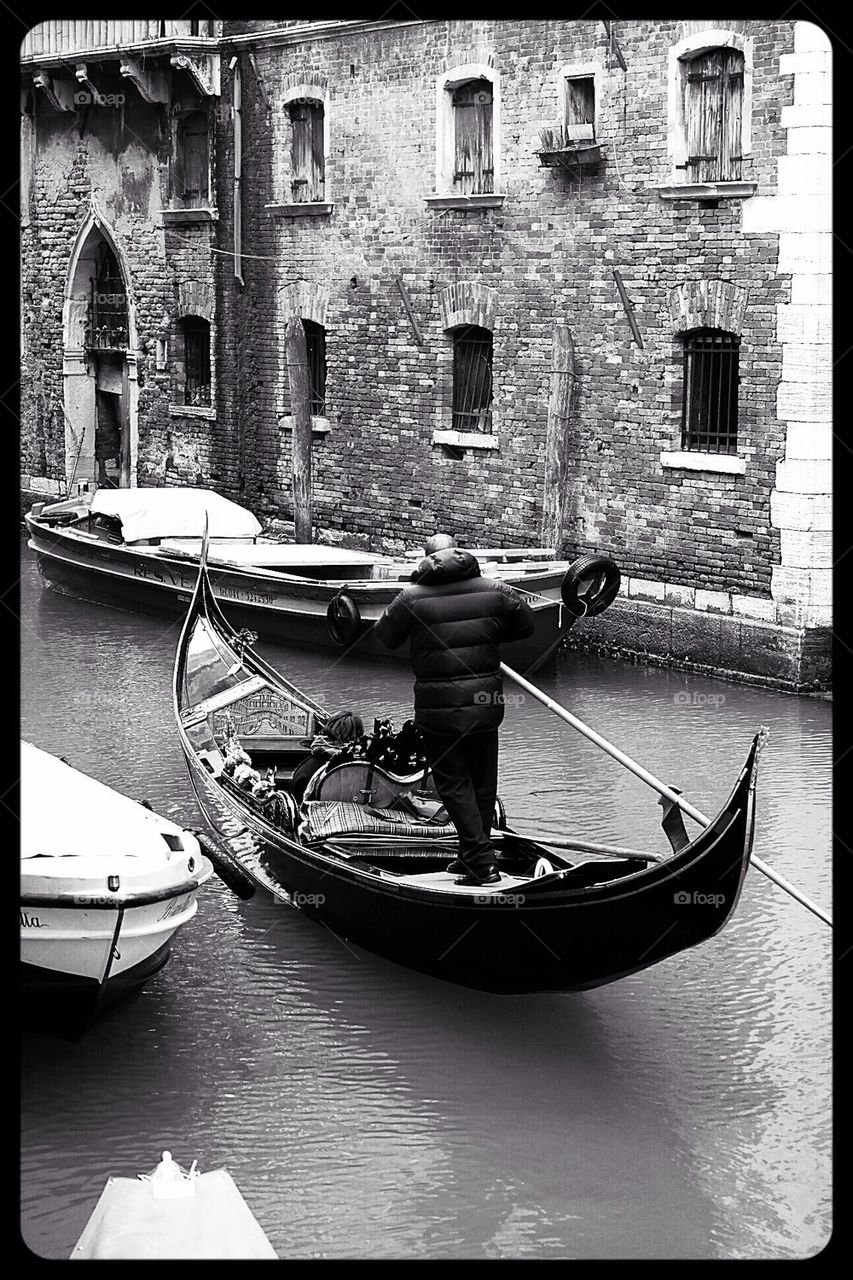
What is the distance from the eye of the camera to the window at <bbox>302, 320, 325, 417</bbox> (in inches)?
612

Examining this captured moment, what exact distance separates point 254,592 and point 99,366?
22.7 feet

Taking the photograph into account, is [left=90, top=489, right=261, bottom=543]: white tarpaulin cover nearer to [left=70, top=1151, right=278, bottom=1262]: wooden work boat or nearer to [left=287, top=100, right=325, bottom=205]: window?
[left=287, top=100, right=325, bottom=205]: window

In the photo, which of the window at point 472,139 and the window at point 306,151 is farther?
the window at point 306,151

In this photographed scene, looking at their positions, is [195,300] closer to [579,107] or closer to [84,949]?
[579,107]

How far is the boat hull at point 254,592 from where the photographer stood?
11930mm

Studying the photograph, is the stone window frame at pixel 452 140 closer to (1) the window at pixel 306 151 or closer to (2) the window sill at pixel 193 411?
(1) the window at pixel 306 151

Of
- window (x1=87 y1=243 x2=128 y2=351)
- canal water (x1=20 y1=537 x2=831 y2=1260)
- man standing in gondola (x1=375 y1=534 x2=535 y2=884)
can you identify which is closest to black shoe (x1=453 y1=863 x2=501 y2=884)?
man standing in gondola (x1=375 y1=534 x2=535 y2=884)

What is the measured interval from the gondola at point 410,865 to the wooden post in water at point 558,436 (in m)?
4.20

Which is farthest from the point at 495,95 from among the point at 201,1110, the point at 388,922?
the point at 201,1110

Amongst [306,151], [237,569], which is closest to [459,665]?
[237,569]

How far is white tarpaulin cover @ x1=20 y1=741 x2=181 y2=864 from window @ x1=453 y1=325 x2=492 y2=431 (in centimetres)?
771

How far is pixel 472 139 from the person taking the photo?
13484 millimetres

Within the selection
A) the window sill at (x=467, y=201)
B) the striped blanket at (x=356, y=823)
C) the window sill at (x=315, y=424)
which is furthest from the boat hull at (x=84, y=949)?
the window sill at (x=315, y=424)
